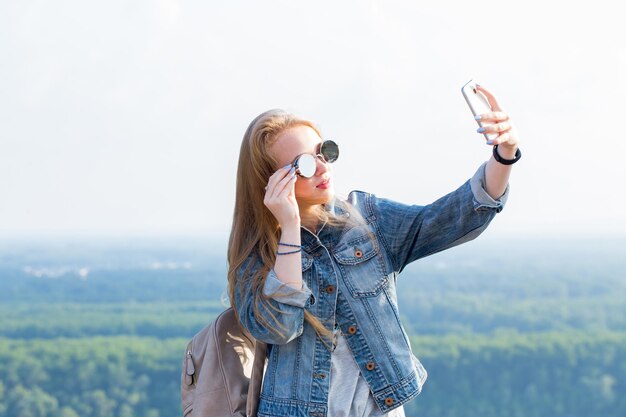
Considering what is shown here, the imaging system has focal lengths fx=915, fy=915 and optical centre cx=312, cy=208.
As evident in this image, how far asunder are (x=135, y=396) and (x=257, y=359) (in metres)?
16.0

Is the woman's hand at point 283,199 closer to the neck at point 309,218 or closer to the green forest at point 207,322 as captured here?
the neck at point 309,218

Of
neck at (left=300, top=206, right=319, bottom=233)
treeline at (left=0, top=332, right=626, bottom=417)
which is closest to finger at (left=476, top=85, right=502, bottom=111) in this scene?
neck at (left=300, top=206, right=319, bottom=233)

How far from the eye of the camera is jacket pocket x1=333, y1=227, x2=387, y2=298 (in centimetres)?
173

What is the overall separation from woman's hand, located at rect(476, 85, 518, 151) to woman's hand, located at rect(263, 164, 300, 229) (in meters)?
0.37

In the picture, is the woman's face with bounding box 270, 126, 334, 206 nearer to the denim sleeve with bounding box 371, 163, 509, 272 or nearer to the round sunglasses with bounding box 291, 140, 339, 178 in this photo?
the round sunglasses with bounding box 291, 140, 339, 178

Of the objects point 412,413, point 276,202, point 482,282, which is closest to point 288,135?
point 276,202

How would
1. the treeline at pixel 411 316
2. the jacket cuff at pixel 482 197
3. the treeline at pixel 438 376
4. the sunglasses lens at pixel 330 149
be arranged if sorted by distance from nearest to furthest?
the jacket cuff at pixel 482 197 → the sunglasses lens at pixel 330 149 → the treeline at pixel 438 376 → the treeline at pixel 411 316

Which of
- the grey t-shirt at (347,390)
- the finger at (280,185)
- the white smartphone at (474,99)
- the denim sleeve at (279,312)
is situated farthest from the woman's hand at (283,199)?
the white smartphone at (474,99)

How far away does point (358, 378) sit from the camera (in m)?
1.72

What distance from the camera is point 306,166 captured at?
1734 mm

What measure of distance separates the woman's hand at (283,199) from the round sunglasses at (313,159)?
0.02 m

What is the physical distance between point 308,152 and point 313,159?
0.12 feet

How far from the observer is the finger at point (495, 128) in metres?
1.54

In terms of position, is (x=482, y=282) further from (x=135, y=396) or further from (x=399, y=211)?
(x=399, y=211)
